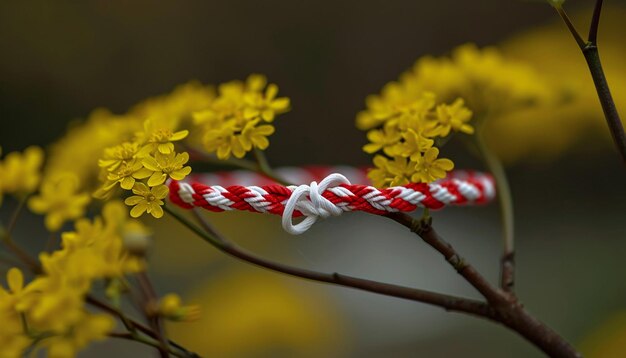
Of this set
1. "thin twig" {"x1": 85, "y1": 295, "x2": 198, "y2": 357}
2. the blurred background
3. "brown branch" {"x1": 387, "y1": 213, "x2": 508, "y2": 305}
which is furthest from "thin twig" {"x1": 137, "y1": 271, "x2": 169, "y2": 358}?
the blurred background

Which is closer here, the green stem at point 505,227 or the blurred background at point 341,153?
the green stem at point 505,227

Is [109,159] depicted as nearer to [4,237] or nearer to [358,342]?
[4,237]

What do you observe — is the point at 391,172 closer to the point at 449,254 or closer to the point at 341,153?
the point at 449,254

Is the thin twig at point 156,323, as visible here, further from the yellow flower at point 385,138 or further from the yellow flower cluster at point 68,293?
the yellow flower at point 385,138

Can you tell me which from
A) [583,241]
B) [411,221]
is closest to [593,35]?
[411,221]

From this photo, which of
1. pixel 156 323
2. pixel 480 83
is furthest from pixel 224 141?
pixel 480 83

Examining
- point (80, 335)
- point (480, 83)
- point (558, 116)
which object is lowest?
point (80, 335)

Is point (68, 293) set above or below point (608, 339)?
below


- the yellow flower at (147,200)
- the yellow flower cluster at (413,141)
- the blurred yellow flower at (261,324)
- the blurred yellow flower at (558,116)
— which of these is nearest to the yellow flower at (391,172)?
the yellow flower cluster at (413,141)
